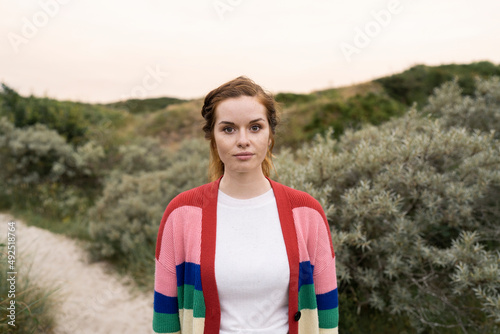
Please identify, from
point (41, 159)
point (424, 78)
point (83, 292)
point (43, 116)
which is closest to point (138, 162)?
point (41, 159)

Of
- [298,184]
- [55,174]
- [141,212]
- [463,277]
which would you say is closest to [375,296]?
[463,277]

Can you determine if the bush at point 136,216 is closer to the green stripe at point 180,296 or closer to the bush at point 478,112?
the green stripe at point 180,296

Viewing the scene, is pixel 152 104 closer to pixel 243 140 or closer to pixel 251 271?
pixel 243 140

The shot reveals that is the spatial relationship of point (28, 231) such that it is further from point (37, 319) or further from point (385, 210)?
point (385, 210)

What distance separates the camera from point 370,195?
2.98 m

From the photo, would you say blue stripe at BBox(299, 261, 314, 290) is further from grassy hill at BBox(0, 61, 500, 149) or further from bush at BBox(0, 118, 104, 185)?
bush at BBox(0, 118, 104, 185)

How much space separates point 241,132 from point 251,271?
603mm

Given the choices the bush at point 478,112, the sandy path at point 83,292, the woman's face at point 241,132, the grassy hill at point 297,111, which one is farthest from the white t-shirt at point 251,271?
the bush at point 478,112

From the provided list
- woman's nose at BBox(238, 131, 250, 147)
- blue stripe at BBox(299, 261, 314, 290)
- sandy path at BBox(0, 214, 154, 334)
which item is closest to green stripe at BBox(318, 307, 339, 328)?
blue stripe at BBox(299, 261, 314, 290)

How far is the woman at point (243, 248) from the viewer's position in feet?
4.84

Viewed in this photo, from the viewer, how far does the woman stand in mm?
1476

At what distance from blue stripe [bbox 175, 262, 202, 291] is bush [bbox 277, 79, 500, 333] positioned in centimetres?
156

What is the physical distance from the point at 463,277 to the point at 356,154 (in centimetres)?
138

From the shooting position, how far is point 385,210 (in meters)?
2.87
